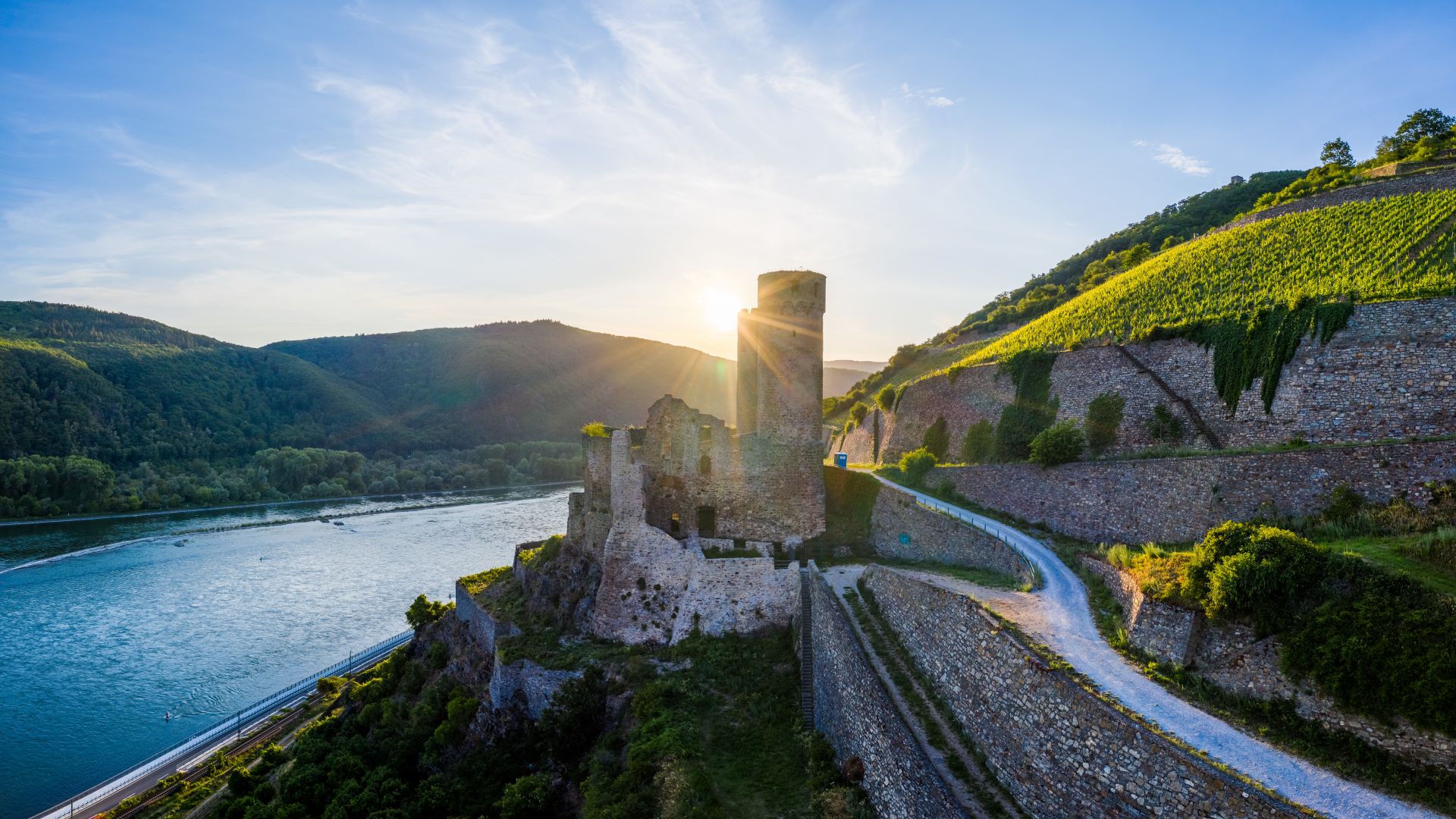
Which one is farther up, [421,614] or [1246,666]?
[1246,666]

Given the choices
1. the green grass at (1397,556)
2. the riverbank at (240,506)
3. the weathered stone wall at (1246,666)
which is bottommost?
the riverbank at (240,506)

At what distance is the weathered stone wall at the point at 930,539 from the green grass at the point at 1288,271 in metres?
10.6

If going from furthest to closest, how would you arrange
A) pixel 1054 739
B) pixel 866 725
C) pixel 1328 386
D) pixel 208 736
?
pixel 208 736
pixel 1328 386
pixel 866 725
pixel 1054 739

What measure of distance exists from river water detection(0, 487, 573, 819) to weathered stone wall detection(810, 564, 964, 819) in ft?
112

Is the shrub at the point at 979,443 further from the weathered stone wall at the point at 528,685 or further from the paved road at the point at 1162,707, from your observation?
the weathered stone wall at the point at 528,685

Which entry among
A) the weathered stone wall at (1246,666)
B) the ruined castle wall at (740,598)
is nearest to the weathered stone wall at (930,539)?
the ruined castle wall at (740,598)

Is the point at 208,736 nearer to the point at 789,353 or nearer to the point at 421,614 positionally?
the point at 421,614

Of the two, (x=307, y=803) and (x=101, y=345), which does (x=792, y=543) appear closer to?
(x=307, y=803)

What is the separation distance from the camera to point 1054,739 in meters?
11.2

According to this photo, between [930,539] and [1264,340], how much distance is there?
11.1 m

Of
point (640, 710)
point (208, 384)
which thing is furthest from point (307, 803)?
point (208, 384)

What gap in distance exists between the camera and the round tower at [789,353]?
25141 mm

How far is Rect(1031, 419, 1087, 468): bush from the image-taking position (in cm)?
2405

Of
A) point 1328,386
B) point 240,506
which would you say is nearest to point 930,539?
point 1328,386
